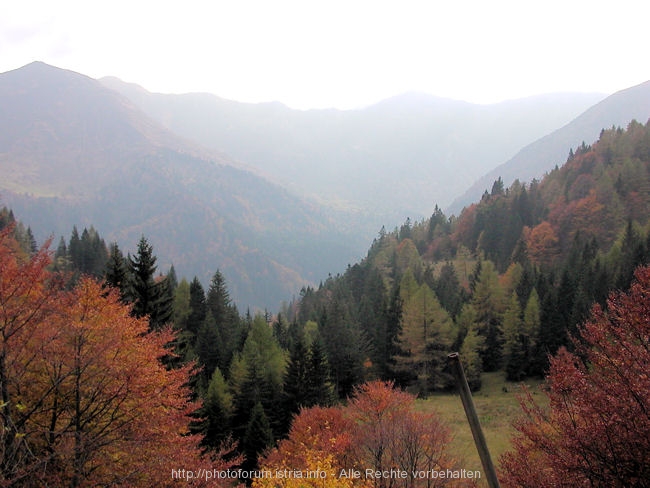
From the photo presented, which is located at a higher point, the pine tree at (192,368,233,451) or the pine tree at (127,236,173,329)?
the pine tree at (127,236,173,329)

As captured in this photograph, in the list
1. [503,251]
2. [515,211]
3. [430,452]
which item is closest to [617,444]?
[430,452]

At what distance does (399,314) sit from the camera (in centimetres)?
6266

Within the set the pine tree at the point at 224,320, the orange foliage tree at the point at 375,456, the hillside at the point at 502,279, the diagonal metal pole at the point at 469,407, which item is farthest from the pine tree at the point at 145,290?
the pine tree at the point at 224,320

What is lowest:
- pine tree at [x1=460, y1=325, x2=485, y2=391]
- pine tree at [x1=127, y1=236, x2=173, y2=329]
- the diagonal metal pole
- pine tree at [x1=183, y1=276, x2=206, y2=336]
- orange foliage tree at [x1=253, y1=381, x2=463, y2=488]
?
pine tree at [x1=460, y1=325, x2=485, y2=391]

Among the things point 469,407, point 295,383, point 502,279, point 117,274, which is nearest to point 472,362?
point 295,383

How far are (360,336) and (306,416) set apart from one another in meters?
35.9

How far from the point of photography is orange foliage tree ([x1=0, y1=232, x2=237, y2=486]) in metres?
11.3

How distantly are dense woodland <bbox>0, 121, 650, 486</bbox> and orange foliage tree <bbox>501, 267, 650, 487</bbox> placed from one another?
1.23 meters

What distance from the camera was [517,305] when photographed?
54.8 meters

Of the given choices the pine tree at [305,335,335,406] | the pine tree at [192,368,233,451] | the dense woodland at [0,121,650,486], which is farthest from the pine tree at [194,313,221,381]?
the pine tree at [305,335,335,406]

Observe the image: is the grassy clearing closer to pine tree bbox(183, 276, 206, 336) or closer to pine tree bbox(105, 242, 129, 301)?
pine tree bbox(105, 242, 129, 301)

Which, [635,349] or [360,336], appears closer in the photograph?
[635,349]

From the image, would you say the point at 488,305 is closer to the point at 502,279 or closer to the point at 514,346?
the point at 514,346

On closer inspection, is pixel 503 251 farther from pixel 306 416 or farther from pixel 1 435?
pixel 1 435
